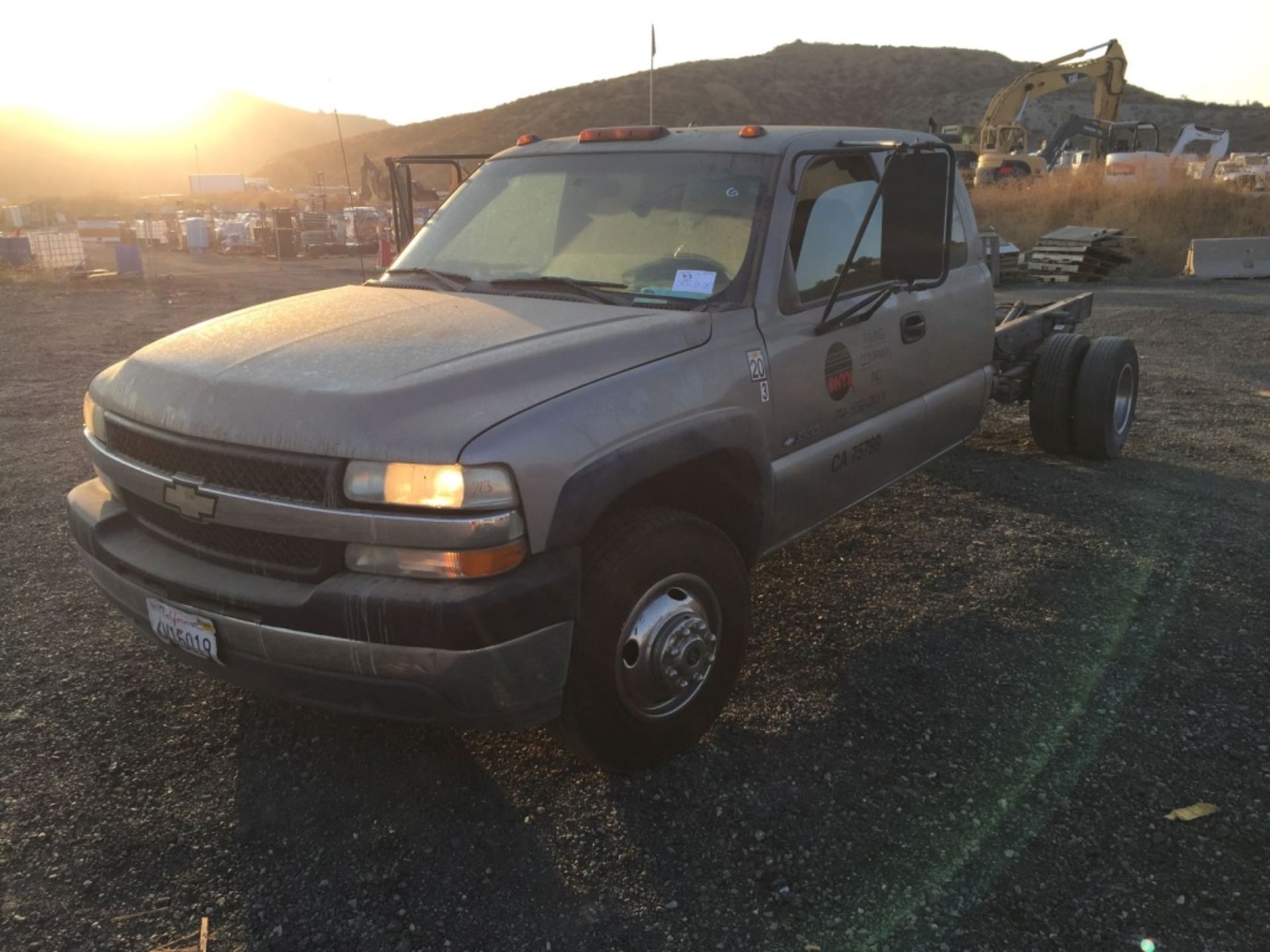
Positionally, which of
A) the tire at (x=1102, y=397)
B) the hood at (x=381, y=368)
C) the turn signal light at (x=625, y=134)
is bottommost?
the tire at (x=1102, y=397)

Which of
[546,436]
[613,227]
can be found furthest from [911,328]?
[546,436]

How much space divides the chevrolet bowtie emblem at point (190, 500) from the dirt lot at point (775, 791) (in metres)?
0.95

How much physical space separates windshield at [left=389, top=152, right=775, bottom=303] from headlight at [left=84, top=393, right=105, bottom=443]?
1319 mm

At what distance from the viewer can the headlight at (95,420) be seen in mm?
3195

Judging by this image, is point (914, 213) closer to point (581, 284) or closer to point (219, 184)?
point (581, 284)

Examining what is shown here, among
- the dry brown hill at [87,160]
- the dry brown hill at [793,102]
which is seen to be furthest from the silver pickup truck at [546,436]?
the dry brown hill at [87,160]

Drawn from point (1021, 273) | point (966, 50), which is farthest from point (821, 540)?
point (966, 50)

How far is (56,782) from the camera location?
122 inches

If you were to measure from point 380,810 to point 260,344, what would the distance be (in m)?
1.49

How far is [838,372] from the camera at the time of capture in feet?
12.5

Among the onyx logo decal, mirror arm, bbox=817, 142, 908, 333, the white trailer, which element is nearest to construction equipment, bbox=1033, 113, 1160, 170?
the onyx logo decal

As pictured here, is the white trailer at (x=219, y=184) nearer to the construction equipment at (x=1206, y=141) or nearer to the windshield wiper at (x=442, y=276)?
the construction equipment at (x=1206, y=141)

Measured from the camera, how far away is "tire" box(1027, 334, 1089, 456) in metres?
6.29

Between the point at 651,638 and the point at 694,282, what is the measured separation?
1300 mm
